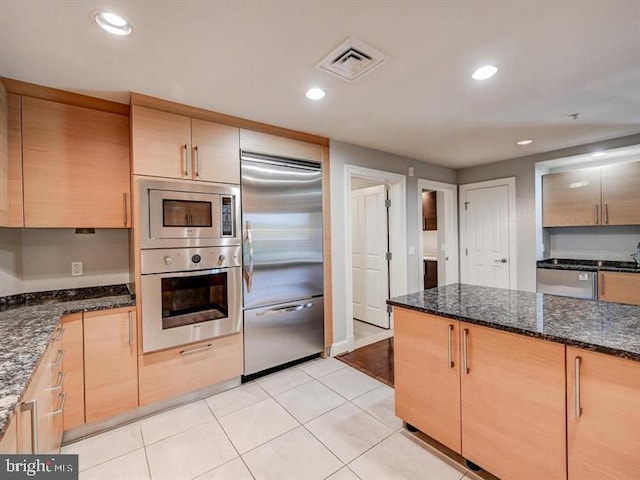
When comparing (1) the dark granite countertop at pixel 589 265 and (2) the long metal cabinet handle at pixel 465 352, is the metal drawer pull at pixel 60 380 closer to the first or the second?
(2) the long metal cabinet handle at pixel 465 352

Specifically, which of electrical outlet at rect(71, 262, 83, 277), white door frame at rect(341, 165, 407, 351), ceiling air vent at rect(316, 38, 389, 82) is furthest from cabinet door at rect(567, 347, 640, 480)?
electrical outlet at rect(71, 262, 83, 277)

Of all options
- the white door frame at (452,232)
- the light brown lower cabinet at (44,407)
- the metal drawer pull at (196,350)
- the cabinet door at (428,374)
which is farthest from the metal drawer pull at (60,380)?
the white door frame at (452,232)

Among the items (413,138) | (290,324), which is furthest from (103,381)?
(413,138)

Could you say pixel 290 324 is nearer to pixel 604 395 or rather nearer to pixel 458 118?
pixel 604 395

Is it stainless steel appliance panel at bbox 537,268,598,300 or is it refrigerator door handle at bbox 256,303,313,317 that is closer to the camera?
refrigerator door handle at bbox 256,303,313,317

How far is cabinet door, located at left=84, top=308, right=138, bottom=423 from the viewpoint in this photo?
2.01m

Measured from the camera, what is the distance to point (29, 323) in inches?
65.5

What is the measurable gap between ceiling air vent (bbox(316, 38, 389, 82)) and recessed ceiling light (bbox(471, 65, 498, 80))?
0.63 meters

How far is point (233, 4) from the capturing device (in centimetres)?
133

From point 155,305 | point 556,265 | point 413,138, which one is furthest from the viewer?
point 556,265

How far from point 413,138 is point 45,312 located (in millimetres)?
3381

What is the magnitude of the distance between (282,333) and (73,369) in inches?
60.9

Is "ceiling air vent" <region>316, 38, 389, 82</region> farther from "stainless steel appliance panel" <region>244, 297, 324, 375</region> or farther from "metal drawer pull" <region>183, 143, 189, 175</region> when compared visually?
"stainless steel appliance panel" <region>244, 297, 324, 375</region>

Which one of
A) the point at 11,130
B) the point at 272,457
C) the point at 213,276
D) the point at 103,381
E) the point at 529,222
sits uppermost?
the point at 11,130
